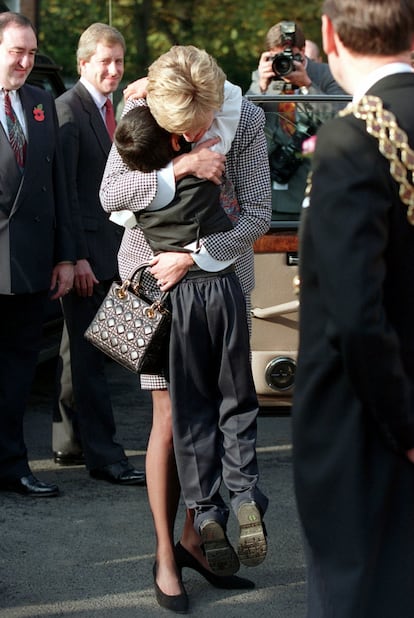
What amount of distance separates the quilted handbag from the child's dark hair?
13.8 inches

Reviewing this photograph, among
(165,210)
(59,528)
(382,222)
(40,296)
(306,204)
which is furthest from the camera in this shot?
(40,296)

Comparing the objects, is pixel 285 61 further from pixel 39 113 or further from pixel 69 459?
pixel 69 459

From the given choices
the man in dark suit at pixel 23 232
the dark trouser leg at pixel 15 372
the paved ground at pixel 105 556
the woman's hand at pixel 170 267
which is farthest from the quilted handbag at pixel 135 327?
the dark trouser leg at pixel 15 372

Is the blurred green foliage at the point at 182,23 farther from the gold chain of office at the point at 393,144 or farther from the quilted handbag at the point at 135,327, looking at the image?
the gold chain of office at the point at 393,144

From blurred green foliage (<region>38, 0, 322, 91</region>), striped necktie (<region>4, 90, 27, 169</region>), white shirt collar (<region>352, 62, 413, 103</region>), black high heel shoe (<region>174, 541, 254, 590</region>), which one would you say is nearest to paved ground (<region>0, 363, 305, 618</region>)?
black high heel shoe (<region>174, 541, 254, 590</region>)

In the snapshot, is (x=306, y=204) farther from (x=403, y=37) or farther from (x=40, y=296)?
(x=40, y=296)

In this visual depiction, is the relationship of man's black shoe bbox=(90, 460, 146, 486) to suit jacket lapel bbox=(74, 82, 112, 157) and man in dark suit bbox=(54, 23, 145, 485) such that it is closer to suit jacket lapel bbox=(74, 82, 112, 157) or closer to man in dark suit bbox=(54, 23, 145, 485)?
man in dark suit bbox=(54, 23, 145, 485)

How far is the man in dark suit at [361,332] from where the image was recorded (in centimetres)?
225

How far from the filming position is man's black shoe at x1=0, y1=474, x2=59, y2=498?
5336 millimetres

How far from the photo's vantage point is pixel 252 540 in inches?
155

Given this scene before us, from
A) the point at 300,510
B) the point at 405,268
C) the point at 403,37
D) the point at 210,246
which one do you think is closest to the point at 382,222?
the point at 405,268

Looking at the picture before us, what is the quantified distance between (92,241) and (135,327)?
1.61 metres

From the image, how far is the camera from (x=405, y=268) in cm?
233

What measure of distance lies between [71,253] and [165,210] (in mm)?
1471
